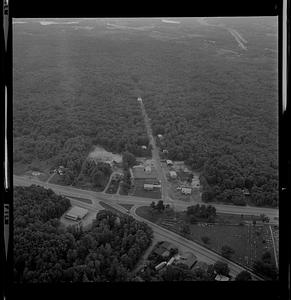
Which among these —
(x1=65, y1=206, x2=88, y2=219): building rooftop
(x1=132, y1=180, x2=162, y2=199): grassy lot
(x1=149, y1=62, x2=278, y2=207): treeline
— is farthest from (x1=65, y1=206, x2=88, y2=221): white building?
(x1=149, y1=62, x2=278, y2=207): treeline

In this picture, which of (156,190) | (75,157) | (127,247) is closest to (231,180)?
(156,190)

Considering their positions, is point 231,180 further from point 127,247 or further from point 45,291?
point 45,291

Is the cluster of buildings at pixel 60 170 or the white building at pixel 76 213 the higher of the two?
the cluster of buildings at pixel 60 170

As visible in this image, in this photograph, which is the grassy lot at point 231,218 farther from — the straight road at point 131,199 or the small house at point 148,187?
the small house at point 148,187

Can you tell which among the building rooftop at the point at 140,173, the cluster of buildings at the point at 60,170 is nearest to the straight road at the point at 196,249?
the building rooftop at the point at 140,173

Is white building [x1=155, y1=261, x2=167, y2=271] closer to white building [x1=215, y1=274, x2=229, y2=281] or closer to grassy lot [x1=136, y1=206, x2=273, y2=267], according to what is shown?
Result: grassy lot [x1=136, y1=206, x2=273, y2=267]

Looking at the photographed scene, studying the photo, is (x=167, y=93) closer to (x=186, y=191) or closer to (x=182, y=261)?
(x=186, y=191)
